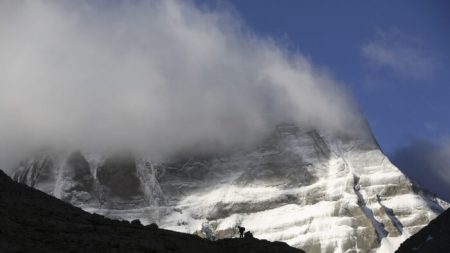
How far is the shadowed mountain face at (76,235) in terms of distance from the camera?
72312 millimetres

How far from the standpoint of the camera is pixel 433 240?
83.5 m

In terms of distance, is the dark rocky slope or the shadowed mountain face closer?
the shadowed mountain face

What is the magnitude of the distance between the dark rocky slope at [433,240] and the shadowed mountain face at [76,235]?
37.1 ft

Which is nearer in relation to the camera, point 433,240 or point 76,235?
point 76,235

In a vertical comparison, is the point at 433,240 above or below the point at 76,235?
above

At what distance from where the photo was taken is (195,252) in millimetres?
79000

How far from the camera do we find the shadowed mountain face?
7231 centimetres

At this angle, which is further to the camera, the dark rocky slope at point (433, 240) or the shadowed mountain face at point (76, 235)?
the dark rocky slope at point (433, 240)

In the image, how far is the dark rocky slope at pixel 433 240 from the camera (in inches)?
3204

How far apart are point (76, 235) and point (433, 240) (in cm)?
3195

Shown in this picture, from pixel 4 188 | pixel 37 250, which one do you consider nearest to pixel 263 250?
pixel 37 250

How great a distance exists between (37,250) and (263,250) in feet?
67.5

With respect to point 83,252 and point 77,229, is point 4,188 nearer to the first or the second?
point 77,229

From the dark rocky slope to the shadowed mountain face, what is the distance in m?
11.3
